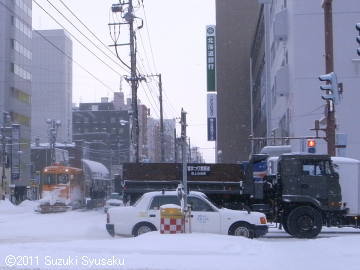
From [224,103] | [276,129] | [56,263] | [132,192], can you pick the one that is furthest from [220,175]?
[224,103]

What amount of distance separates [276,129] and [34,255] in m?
39.4

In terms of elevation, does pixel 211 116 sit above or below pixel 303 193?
above

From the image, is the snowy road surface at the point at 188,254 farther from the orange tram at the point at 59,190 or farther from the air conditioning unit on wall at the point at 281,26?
the air conditioning unit on wall at the point at 281,26

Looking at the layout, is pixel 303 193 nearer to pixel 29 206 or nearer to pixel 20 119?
pixel 29 206

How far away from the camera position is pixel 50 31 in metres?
127

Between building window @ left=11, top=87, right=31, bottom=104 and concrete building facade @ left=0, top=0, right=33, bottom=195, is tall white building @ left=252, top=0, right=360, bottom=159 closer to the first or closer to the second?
concrete building facade @ left=0, top=0, right=33, bottom=195

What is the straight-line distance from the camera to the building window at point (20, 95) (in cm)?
8250

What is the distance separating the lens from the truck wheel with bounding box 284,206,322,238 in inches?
760

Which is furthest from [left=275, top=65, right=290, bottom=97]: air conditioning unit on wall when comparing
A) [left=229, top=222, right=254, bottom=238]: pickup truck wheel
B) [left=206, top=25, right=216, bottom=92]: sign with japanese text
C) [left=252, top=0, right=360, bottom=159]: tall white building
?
[left=229, top=222, right=254, bottom=238]: pickup truck wheel

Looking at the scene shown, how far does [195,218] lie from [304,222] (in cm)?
386

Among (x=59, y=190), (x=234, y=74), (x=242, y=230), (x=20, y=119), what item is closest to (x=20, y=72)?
(x=20, y=119)

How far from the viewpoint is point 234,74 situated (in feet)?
300

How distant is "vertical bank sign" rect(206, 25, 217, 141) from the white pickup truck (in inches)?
1685

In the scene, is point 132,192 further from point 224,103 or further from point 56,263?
point 224,103
